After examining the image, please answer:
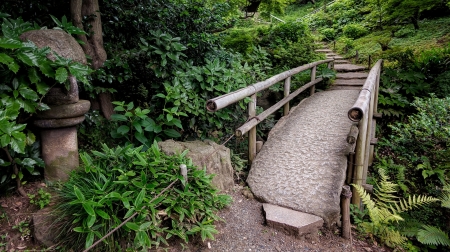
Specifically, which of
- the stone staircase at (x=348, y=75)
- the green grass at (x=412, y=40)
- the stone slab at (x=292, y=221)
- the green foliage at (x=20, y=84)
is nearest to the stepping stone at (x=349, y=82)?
the stone staircase at (x=348, y=75)

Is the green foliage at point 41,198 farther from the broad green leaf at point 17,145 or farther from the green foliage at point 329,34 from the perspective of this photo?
the green foliage at point 329,34

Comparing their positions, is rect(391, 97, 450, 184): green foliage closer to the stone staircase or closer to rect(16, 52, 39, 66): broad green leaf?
the stone staircase

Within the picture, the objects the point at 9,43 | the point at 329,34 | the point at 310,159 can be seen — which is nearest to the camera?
the point at 9,43

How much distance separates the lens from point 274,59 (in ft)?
28.3

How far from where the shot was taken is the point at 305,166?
3.55m

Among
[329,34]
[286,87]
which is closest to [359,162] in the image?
[286,87]

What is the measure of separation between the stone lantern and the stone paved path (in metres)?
2.04

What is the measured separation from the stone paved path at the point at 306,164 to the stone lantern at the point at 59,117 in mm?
2044

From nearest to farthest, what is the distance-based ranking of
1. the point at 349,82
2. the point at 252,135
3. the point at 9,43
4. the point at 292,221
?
the point at 9,43 → the point at 292,221 → the point at 252,135 → the point at 349,82

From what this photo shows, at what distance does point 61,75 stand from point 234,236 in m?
2.05

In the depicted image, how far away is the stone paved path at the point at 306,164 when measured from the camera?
303cm

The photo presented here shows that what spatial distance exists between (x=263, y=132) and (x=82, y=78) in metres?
3.46

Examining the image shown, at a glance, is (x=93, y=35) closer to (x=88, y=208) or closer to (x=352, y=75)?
(x=88, y=208)

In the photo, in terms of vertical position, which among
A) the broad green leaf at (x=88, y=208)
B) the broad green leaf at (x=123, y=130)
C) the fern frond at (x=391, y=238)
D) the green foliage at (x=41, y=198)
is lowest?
the fern frond at (x=391, y=238)
